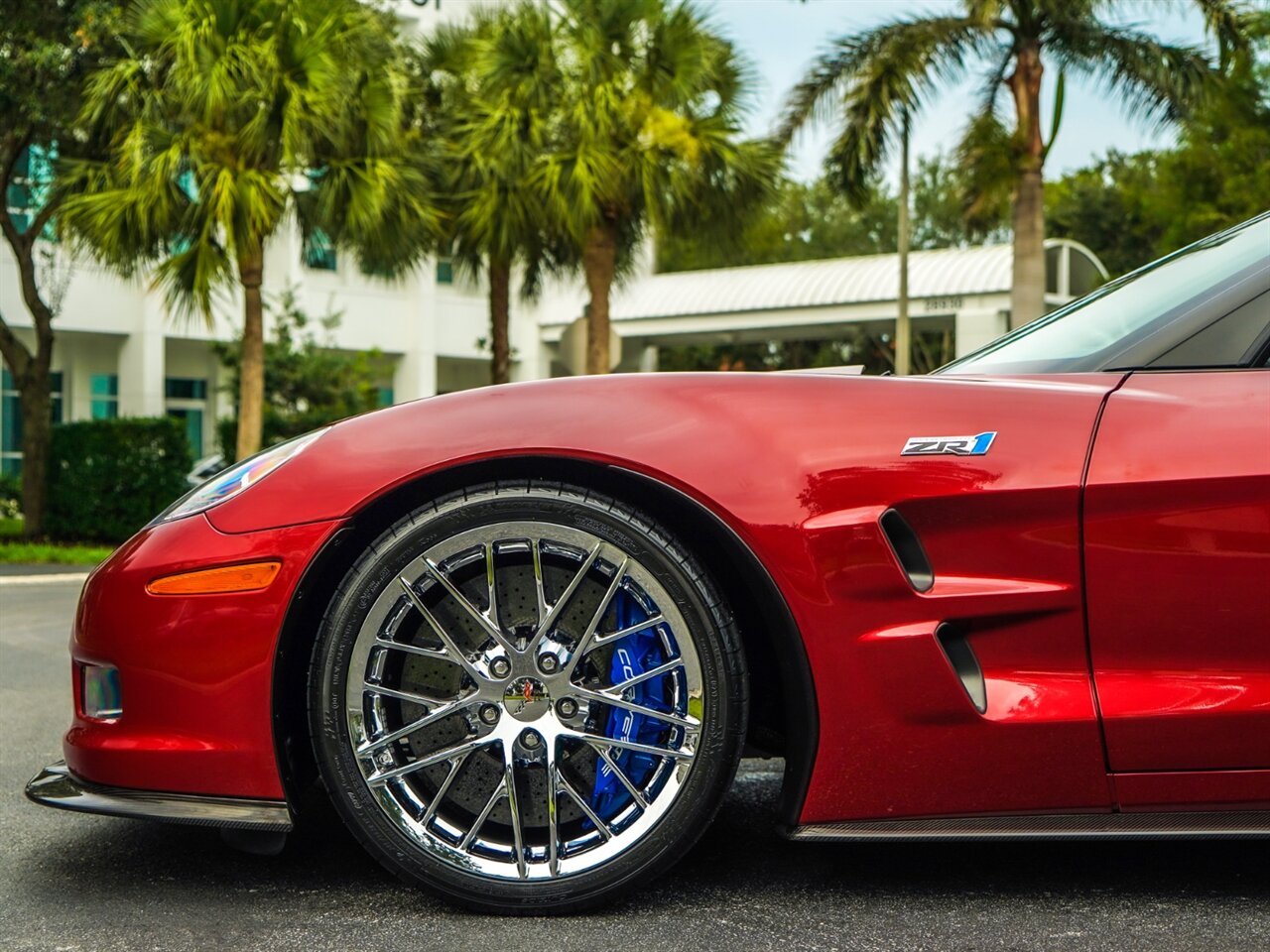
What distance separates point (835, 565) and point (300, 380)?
2256cm

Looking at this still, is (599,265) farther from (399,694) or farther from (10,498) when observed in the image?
(399,694)

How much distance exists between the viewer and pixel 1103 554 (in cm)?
227

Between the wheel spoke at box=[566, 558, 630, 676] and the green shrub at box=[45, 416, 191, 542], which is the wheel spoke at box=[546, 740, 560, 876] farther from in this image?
the green shrub at box=[45, 416, 191, 542]

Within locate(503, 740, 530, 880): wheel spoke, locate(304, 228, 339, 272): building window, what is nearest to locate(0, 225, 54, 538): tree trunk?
locate(304, 228, 339, 272): building window

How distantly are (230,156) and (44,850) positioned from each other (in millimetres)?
13423

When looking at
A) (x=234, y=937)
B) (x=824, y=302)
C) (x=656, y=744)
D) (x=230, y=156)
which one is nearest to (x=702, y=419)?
(x=656, y=744)

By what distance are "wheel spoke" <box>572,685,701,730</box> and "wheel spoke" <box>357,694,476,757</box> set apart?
7.8 inches

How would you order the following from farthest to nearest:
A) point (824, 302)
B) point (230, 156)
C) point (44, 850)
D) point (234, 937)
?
point (824, 302), point (230, 156), point (44, 850), point (234, 937)

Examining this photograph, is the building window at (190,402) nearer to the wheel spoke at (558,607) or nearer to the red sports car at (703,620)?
the red sports car at (703,620)

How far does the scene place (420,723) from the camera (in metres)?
2.36

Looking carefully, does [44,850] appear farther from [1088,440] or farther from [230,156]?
[230,156]

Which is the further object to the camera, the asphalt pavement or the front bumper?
the front bumper

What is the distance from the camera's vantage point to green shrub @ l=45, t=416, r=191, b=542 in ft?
57.4

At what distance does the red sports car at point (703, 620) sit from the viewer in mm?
2287
